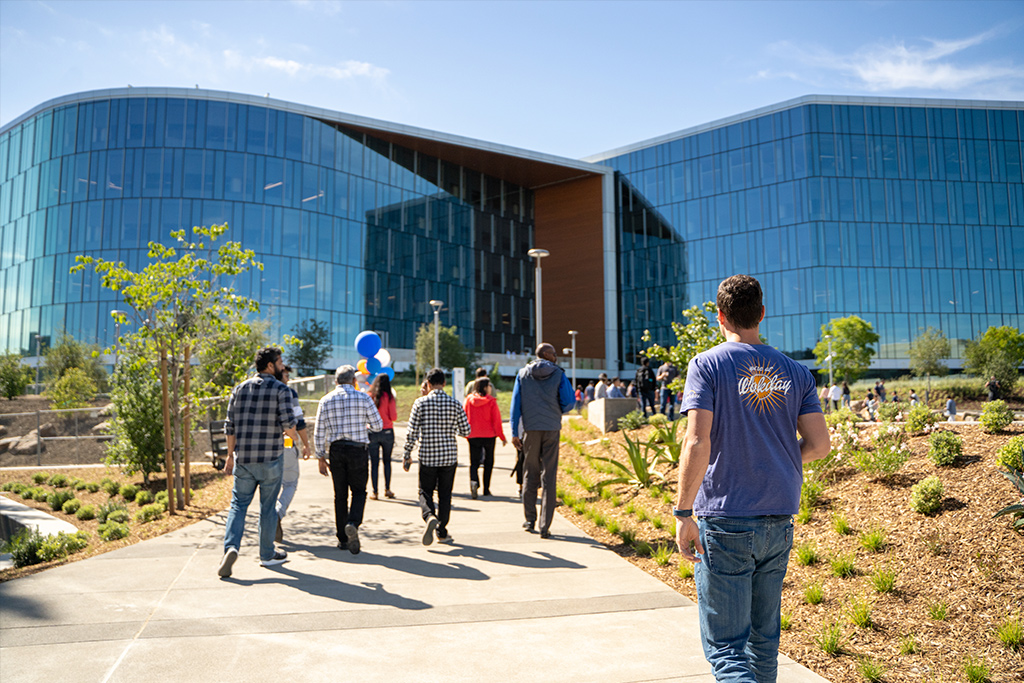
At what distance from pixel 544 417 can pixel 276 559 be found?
9.97 ft

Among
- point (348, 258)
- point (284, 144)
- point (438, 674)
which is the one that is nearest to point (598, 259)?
point (348, 258)

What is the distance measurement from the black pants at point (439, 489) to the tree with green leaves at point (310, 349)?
35.9m

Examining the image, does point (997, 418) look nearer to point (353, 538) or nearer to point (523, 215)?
point (353, 538)

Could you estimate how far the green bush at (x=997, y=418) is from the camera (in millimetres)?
7098

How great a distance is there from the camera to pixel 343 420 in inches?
280

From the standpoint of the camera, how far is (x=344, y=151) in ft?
168

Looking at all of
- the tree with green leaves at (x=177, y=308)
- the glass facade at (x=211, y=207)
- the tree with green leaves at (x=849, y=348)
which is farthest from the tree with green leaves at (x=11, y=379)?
the tree with green leaves at (x=849, y=348)

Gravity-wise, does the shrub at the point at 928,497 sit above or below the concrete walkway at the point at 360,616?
above

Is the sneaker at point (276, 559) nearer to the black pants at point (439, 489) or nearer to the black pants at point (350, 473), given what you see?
the black pants at point (350, 473)

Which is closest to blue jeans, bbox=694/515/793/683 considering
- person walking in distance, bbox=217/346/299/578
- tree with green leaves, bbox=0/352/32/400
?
person walking in distance, bbox=217/346/299/578

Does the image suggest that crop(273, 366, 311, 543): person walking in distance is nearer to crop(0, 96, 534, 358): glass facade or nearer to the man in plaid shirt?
the man in plaid shirt

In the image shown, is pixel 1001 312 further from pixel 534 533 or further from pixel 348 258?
pixel 534 533

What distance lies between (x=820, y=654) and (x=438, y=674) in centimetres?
234

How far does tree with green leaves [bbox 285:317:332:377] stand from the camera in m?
43.5
